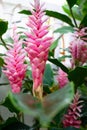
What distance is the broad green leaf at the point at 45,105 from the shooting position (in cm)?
25

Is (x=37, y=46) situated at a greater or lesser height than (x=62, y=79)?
greater

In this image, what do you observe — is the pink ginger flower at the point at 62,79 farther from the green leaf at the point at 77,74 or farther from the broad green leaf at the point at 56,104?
the broad green leaf at the point at 56,104

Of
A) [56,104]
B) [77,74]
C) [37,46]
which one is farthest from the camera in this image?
[77,74]

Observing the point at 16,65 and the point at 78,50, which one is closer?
the point at 16,65

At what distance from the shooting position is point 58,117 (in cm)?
51

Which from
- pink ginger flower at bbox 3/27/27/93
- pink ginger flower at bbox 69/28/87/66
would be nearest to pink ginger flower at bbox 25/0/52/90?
pink ginger flower at bbox 3/27/27/93

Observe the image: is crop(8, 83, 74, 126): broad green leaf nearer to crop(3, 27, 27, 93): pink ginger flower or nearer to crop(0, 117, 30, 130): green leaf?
crop(3, 27, 27, 93): pink ginger flower

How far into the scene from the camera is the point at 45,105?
0.96ft

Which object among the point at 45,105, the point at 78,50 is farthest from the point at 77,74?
the point at 45,105

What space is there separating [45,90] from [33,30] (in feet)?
1.05

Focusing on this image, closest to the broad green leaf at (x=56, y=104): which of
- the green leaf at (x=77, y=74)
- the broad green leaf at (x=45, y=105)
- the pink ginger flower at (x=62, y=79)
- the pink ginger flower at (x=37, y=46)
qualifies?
the broad green leaf at (x=45, y=105)

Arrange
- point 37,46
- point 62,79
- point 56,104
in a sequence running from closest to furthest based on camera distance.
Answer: point 56,104 → point 37,46 → point 62,79

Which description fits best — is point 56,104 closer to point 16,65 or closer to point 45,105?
point 45,105

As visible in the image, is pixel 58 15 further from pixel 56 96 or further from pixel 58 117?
pixel 56 96
